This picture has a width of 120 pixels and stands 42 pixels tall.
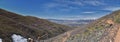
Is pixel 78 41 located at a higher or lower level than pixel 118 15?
lower

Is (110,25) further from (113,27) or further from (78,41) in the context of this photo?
(78,41)

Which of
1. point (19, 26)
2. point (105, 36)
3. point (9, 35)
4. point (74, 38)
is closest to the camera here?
point (105, 36)

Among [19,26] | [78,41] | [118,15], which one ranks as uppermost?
[118,15]

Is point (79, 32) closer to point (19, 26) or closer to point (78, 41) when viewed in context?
point (78, 41)

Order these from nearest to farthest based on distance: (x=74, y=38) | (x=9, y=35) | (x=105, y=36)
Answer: (x=105, y=36)
(x=74, y=38)
(x=9, y=35)

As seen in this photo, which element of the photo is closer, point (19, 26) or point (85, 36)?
point (85, 36)

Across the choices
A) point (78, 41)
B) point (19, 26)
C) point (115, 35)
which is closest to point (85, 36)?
point (78, 41)
